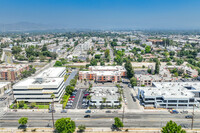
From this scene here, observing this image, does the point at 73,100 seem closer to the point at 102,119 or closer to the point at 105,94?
the point at 105,94

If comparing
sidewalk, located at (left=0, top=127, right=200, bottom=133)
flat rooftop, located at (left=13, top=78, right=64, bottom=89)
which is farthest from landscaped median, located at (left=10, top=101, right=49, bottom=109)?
sidewalk, located at (left=0, top=127, right=200, bottom=133)

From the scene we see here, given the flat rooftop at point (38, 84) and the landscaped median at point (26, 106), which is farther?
the flat rooftop at point (38, 84)

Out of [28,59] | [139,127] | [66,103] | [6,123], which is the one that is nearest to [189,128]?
[139,127]

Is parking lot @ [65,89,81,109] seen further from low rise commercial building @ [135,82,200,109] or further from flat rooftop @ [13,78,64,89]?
low rise commercial building @ [135,82,200,109]

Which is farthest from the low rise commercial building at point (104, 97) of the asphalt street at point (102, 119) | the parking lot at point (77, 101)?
the asphalt street at point (102, 119)

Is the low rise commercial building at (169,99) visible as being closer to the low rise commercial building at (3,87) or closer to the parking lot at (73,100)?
the parking lot at (73,100)

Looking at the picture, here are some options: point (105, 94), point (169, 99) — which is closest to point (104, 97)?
point (105, 94)

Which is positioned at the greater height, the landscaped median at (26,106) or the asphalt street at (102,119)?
the landscaped median at (26,106)

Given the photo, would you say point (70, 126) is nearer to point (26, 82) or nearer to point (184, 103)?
point (26, 82)
